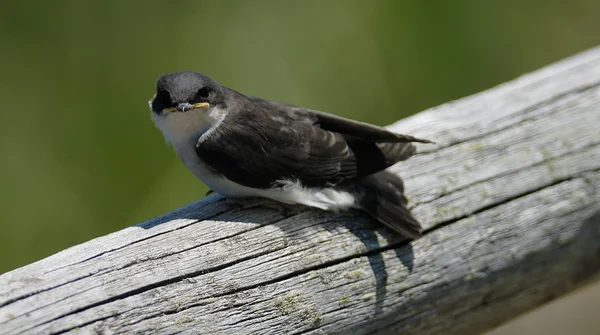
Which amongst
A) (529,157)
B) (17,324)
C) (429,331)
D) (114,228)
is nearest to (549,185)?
(529,157)

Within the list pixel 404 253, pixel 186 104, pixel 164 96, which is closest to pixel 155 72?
pixel 164 96

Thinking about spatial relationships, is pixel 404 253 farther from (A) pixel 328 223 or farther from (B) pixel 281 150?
(B) pixel 281 150

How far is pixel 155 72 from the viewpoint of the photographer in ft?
15.9

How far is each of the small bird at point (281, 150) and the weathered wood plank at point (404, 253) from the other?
3.7 inches

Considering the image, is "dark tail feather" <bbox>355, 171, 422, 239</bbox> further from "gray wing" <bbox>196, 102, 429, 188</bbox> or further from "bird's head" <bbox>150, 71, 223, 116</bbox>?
"bird's head" <bbox>150, 71, 223, 116</bbox>

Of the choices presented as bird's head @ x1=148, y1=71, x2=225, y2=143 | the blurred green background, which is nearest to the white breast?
bird's head @ x1=148, y1=71, x2=225, y2=143

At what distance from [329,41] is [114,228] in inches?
81.6

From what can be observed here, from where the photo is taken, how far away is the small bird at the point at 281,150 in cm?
286

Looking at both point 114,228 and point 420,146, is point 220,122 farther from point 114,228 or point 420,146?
point 114,228

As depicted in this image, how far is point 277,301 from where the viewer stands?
94.0 inches

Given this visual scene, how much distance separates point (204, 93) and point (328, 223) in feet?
2.56

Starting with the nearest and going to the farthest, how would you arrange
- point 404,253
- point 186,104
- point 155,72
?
point 404,253
point 186,104
point 155,72

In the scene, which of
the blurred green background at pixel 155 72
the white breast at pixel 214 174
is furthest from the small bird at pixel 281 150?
the blurred green background at pixel 155 72

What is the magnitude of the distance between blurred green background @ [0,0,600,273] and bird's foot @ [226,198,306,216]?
6.49 feet
